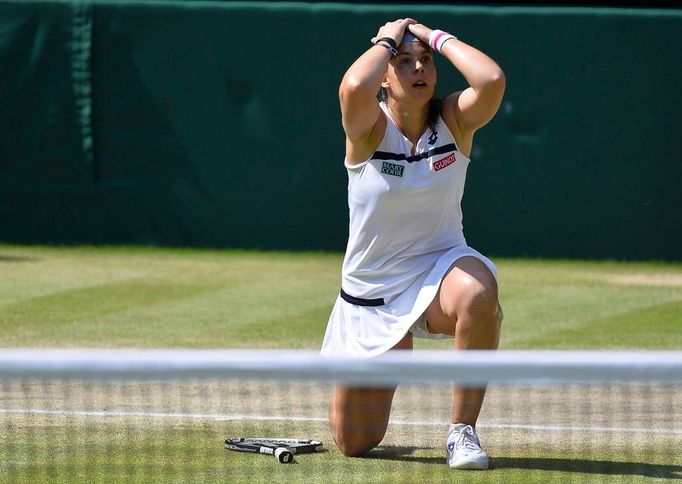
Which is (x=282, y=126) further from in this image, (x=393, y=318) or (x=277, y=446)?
(x=277, y=446)

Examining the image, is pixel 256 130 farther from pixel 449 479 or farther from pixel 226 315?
pixel 449 479

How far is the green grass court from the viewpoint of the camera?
600 cm

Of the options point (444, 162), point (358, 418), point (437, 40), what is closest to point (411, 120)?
point (444, 162)

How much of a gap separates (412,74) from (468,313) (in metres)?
1.12

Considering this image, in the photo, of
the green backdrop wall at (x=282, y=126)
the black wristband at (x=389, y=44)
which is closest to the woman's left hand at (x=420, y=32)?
the black wristband at (x=389, y=44)

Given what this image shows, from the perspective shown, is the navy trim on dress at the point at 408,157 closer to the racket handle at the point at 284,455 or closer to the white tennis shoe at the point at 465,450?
the white tennis shoe at the point at 465,450

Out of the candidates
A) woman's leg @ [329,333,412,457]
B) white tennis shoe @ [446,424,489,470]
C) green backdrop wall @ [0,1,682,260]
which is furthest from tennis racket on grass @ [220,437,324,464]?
green backdrop wall @ [0,1,682,260]

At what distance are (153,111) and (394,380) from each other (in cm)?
1103

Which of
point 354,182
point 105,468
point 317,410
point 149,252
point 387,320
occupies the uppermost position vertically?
point 354,182

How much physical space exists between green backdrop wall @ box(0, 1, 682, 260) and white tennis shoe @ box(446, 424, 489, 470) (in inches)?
318

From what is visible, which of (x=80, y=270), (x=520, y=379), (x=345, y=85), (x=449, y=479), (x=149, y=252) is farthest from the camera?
(x=149, y=252)

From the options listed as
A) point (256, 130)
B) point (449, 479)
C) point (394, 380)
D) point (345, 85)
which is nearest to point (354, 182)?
point (345, 85)

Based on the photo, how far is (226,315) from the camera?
1055 cm

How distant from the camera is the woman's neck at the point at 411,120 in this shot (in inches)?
252
